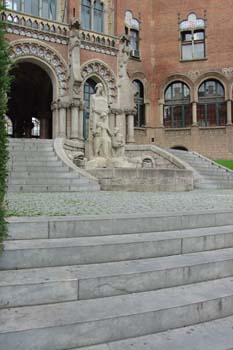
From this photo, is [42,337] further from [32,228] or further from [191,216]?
[191,216]

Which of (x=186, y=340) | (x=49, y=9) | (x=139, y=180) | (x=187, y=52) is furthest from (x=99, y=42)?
(x=186, y=340)

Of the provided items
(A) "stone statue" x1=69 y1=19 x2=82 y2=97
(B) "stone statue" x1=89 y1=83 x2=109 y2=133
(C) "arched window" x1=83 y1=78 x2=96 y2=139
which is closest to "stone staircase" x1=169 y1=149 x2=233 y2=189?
(B) "stone statue" x1=89 y1=83 x2=109 y2=133

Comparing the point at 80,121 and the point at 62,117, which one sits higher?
the point at 62,117

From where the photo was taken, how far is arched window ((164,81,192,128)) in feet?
107

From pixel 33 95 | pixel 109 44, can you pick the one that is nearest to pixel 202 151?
pixel 109 44

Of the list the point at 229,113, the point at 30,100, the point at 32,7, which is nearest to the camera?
the point at 32,7

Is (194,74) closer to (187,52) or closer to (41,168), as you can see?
(187,52)

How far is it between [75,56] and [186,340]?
20.9 metres

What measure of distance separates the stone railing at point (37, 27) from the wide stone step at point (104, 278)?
19.6 meters

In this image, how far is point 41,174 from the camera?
39.1 feet

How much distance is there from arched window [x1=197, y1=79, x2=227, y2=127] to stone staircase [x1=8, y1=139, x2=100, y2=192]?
21.2 meters

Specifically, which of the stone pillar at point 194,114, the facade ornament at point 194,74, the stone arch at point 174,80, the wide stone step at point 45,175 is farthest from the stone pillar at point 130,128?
the wide stone step at point 45,175

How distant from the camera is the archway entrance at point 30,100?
26156 mm

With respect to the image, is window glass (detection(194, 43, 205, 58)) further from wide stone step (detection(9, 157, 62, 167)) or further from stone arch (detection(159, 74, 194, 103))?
wide stone step (detection(9, 157, 62, 167))
